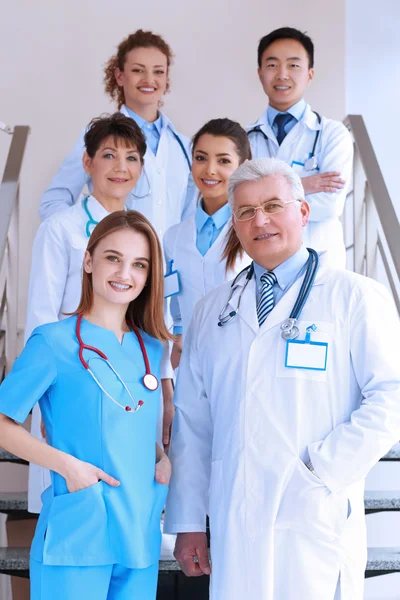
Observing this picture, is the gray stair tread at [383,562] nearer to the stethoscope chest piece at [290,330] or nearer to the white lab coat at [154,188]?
the stethoscope chest piece at [290,330]

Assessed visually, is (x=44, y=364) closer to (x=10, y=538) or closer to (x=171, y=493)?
(x=171, y=493)

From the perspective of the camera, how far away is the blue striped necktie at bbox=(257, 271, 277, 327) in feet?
5.67

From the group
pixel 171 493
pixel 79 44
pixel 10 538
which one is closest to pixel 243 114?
pixel 79 44

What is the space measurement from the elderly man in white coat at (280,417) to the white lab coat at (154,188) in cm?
117

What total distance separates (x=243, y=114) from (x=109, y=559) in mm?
3295

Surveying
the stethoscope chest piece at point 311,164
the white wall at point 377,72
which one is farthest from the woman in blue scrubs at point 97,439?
the white wall at point 377,72

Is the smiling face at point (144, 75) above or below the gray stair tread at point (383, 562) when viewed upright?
above

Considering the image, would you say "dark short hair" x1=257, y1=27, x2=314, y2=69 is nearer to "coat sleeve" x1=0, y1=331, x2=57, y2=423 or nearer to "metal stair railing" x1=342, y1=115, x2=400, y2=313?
"metal stair railing" x1=342, y1=115, x2=400, y2=313

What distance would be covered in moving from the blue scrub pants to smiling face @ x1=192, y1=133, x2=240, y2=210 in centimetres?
111

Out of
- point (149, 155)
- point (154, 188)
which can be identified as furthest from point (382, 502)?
point (149, 155)

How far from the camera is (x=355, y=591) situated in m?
1.61

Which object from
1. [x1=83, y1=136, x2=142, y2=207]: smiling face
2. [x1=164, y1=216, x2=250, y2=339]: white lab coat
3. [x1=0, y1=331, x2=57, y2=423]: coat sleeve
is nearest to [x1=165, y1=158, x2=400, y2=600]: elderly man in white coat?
[x1=0, y1=331, x2=57, y2=423]: coat sleeve

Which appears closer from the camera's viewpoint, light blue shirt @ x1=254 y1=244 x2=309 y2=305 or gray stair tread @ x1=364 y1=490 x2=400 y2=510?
light blue shirt @ x1=254 y1=244 x2=309 y2=305

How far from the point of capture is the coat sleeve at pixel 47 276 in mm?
2203
